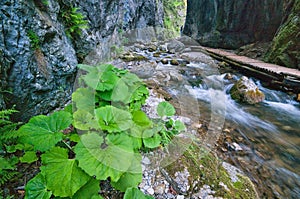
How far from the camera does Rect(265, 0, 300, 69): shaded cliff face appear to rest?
21.9 feet

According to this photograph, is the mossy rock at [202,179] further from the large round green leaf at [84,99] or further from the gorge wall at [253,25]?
the gorge wall at [253,25]

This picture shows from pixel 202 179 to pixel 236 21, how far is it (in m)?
16.4

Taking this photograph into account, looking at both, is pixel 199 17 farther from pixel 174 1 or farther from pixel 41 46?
pixel 41 46

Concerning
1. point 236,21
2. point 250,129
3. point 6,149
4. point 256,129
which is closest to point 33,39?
point 6,149

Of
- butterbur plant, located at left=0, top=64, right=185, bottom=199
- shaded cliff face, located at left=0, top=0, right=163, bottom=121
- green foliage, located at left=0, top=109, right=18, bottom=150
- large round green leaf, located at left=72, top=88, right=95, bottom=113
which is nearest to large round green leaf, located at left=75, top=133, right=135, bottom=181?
butterbur plant, located at left=0, top=64, right=185, bottom=199

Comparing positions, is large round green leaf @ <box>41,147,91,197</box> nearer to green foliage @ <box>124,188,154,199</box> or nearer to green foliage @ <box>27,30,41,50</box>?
green foliage @ <box>124,188,154,199</box>

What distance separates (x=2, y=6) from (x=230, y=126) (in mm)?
4250

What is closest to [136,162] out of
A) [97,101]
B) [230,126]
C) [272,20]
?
[97,101]

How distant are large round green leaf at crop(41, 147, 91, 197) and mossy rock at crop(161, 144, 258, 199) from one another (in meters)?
0.98

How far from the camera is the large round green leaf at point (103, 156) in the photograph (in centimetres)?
111

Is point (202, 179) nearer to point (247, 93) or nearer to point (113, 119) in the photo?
point (113, 119)

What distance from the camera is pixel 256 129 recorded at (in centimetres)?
384

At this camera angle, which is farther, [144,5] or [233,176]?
[144,5]

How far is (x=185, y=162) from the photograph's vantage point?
6.59 ft
